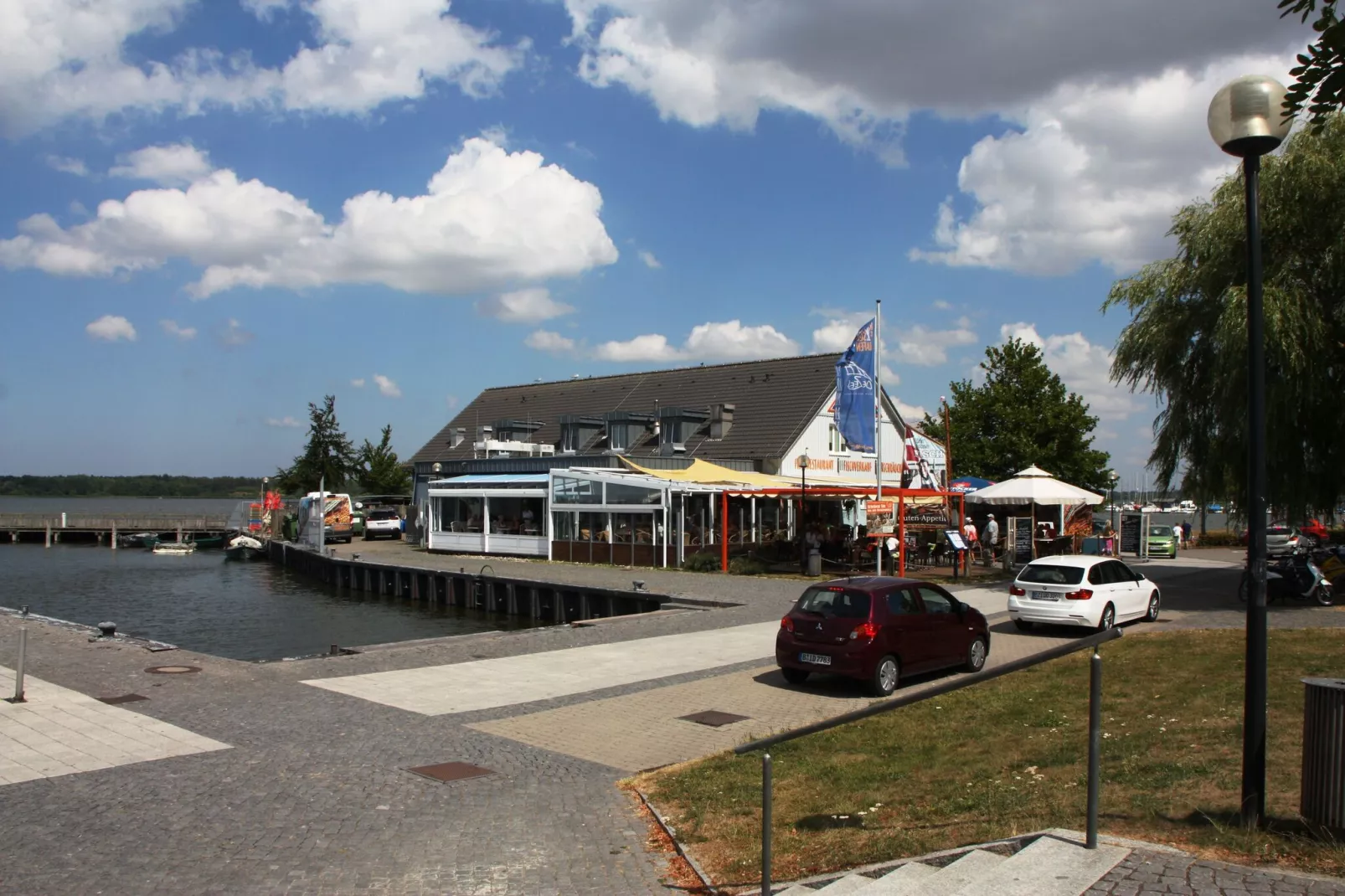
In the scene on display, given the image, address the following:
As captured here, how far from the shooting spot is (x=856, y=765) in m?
9.68

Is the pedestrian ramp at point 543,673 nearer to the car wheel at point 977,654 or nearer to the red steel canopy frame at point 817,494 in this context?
the car wheel at point 977,654

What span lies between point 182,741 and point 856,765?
22.4 ft

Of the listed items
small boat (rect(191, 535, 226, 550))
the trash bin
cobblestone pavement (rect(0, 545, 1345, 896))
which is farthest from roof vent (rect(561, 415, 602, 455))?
the trash bin

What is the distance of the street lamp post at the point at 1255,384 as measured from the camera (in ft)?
20.8

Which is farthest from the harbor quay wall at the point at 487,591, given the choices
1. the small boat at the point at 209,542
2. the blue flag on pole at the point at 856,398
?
the small boat at the point at 209,542

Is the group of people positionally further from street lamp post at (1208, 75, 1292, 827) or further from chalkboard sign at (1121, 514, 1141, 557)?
street lamp post at (1208, 75, 1292, 827)

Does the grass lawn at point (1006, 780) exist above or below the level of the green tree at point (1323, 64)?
below

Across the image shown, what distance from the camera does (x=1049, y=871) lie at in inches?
223

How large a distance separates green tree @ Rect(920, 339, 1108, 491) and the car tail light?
45741mm

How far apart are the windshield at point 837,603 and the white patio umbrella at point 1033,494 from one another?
72.2ft

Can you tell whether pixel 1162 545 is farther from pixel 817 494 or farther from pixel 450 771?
pixel 450 771

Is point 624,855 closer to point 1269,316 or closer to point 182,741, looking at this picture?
point 182,741

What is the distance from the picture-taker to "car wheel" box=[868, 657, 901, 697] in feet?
45.1

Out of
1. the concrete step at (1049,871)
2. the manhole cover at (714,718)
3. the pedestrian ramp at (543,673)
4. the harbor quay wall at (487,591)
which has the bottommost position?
the harbor quay wall at (487,591)
